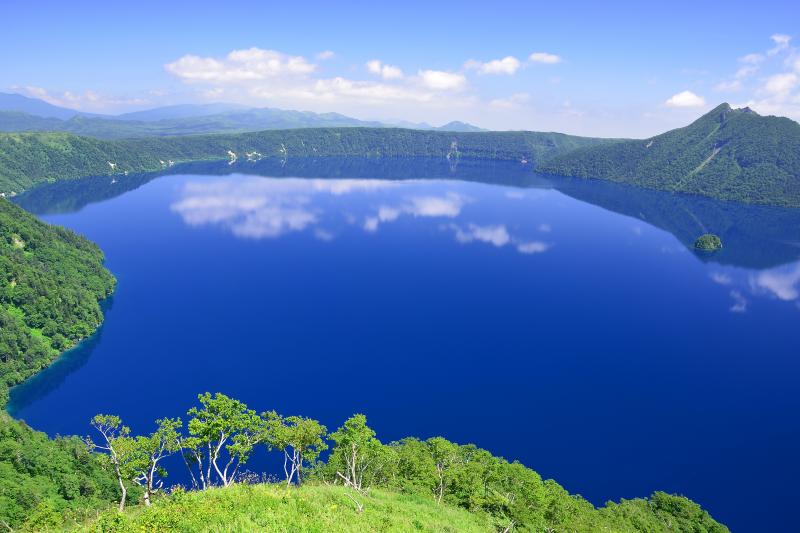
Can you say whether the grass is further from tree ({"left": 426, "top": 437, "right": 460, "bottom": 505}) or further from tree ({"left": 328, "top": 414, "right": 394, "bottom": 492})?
tree ({"left": 426, "top": 437, "right": 460, "bottom": 505})

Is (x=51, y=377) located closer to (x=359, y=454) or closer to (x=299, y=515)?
(x=359, y=454)

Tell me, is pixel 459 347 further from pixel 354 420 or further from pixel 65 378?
pixel 65 378

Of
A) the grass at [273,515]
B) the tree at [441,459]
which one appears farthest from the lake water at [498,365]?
the grass at [273,515]

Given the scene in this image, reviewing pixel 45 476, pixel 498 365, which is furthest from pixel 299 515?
pixel 498 365

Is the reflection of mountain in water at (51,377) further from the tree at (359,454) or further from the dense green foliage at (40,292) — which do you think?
the tree at (359,454)

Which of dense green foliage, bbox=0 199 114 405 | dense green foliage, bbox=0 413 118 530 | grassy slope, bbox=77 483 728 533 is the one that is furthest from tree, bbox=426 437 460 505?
→ dense green foliage, bbox=0 199 114 405
